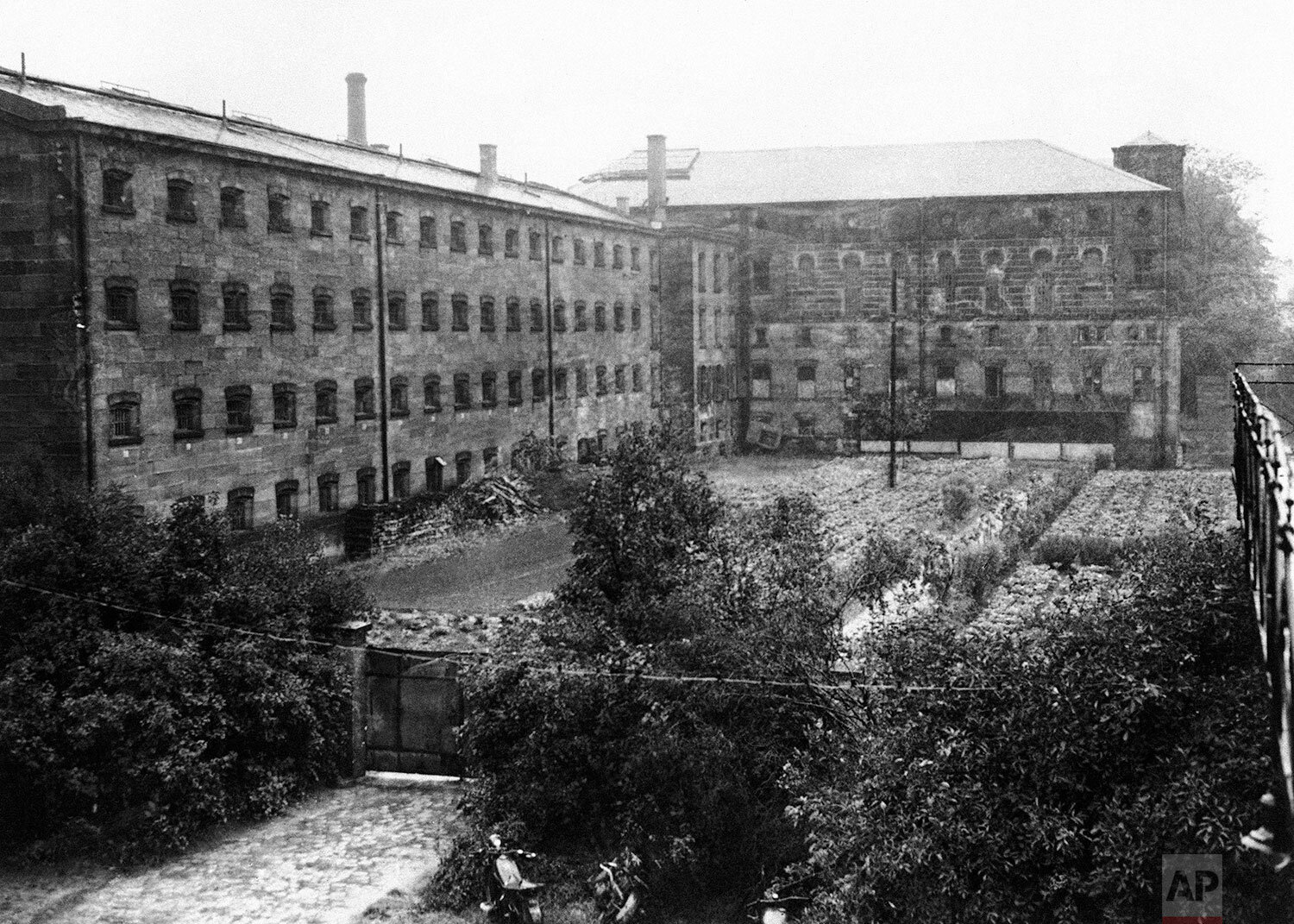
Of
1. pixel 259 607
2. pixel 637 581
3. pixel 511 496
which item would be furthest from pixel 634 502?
pixel 511 496

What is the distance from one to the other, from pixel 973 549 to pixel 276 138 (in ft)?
64.0

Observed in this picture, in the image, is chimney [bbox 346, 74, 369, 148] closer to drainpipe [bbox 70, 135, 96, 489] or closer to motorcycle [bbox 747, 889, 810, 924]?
drainpipe [bbox 70, 135, 96, 489]

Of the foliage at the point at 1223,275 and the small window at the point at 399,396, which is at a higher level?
the foliage at the point at 1223,275

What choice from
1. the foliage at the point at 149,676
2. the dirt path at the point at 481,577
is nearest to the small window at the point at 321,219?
the dirt path at the point at 481,577

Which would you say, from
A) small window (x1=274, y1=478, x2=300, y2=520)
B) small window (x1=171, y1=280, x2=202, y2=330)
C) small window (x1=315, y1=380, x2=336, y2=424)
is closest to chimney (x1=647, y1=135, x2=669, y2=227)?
small window (x1=315, y1=380, x2=336, y2=424)

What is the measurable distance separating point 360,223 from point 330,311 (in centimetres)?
260

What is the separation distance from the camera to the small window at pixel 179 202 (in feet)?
84.9

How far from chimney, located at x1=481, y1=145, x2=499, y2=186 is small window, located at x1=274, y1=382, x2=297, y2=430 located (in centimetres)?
1412

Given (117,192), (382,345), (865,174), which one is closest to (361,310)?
(382,345)

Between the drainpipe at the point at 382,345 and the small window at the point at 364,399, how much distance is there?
0.26m

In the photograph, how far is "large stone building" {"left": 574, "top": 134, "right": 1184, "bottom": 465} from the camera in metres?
51.4

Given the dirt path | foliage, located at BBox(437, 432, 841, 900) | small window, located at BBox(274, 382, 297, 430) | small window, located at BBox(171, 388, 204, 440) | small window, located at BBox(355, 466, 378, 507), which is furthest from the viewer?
small window, located at BBox(355, 466, 378, 507)

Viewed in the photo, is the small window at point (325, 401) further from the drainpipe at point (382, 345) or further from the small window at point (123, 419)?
the small window at point (123, 419)

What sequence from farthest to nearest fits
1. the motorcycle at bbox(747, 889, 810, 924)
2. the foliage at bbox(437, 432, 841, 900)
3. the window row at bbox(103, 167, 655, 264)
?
the window row at bbox(103, 167, 655, 264) → the foliage at bbox(437, 432, 841, 900) → the motorcycle at bbox(747, 889, 810, 924)
